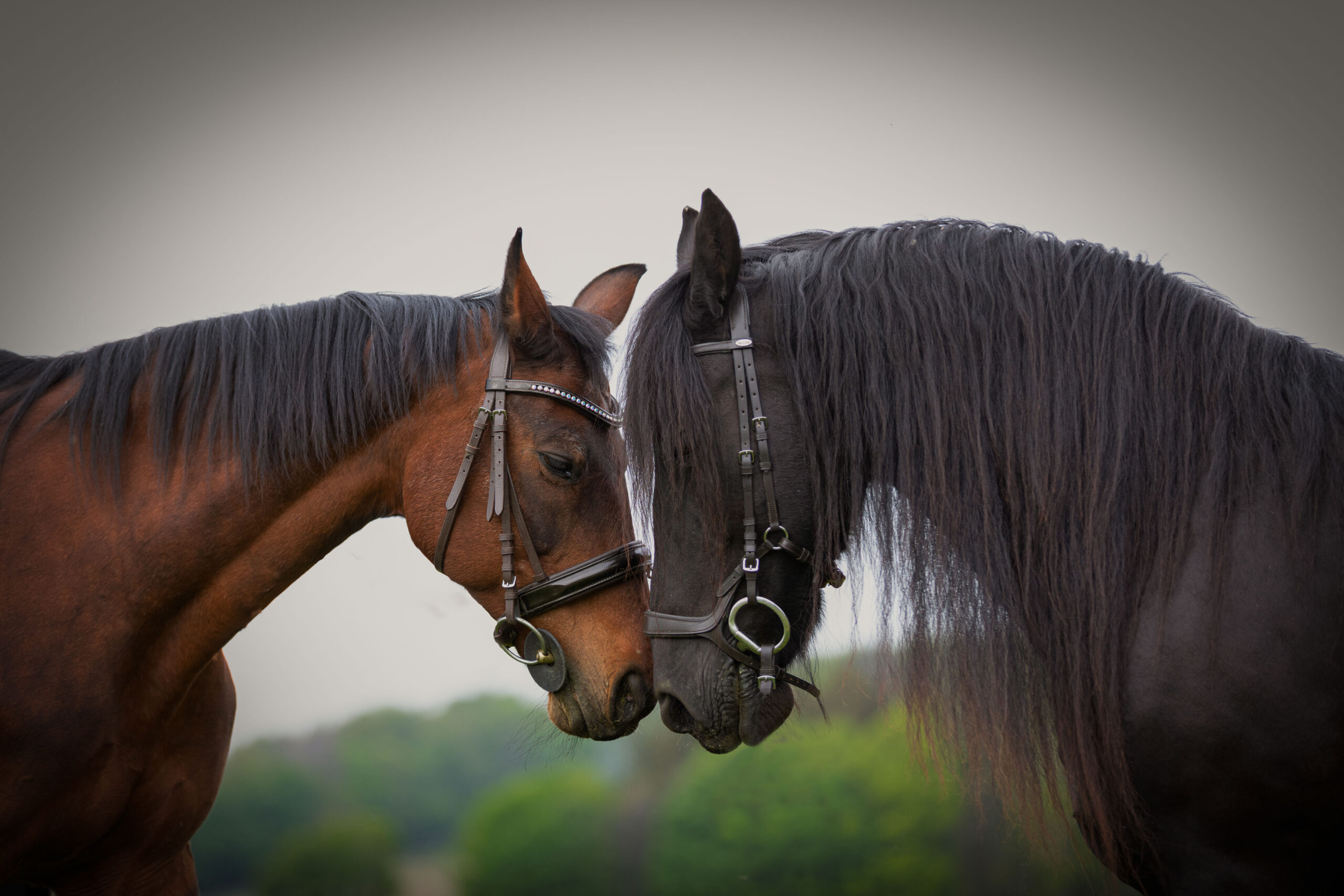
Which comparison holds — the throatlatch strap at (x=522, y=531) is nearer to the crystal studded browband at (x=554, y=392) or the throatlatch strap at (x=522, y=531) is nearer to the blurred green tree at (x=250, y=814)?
the crystal studded browband at (x=554, y=392)

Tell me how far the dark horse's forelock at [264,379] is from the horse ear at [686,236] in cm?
43

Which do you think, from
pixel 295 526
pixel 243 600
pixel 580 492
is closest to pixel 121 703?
pixel 243 600

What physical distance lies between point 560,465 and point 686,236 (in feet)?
2.49

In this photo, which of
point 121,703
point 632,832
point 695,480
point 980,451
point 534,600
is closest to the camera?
point 980,451

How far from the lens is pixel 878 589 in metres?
1.91

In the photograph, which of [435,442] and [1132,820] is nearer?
[1132,820]

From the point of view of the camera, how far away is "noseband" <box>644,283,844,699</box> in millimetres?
1875

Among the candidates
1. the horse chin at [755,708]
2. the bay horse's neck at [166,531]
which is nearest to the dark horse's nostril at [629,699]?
the horse chin at [755,708]

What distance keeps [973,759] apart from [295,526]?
6.23 ft

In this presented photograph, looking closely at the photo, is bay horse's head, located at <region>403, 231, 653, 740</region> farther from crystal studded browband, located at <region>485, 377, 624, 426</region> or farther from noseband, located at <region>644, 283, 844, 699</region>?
noseband, located at <region>644, 283, 844, 699</region>

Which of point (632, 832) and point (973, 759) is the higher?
point (973, 759)

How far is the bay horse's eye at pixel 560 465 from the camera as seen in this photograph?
2.35 meters

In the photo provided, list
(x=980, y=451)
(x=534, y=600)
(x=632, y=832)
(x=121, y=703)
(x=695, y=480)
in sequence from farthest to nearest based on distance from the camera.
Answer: (x=632, y=832), (x=534, y=600), (x=121, y=703), (x=695, y=480), (x=980, y=451)

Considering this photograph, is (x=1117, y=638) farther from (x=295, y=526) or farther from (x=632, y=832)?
(x=632, y=832)
